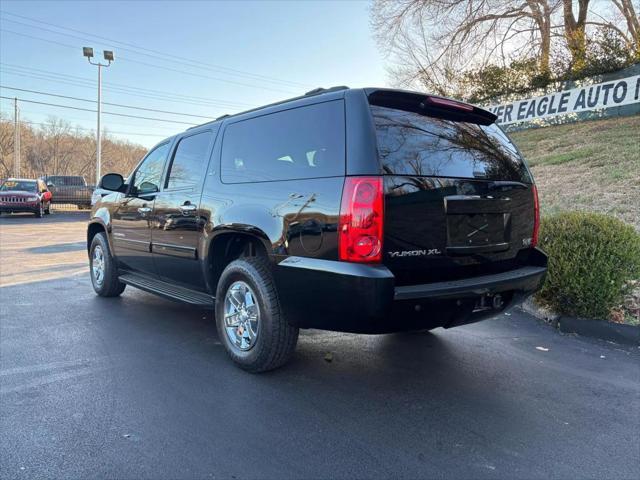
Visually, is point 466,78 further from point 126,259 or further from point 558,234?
point 126,259

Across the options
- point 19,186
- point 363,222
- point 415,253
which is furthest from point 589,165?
point 19,186

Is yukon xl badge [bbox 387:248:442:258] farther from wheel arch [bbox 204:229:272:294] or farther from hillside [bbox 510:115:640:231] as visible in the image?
hillside [bbox 510:115:640:231]

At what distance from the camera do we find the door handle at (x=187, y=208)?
4141 millimetres

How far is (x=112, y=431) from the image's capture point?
2.74 m

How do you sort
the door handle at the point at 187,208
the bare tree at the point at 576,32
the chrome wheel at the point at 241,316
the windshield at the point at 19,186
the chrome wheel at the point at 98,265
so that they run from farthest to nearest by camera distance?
the windshield at the point at 19,186 → the bare tree at the point at 576,32 → the chrome wheel at the point at 98,265 → the door handle at the point at 187,208 → the chrome wheel at the point at 241,316

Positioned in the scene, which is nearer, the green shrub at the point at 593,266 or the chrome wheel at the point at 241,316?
the chrome wheel at the point at 241,316

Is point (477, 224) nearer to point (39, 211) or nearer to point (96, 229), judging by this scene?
point (96, 229)

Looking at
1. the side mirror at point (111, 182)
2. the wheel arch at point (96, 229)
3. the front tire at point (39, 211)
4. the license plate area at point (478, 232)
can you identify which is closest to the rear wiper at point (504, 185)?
the license plate area at point (478, 232)

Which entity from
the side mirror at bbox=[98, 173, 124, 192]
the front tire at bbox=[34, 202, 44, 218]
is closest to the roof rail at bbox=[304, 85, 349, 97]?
the side mirror at bbox=[98, 173, 124, 192]

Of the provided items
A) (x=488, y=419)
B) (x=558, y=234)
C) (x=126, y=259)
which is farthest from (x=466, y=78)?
(x=488, y=419)

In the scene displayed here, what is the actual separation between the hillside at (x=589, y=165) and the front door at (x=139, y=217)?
6858mm

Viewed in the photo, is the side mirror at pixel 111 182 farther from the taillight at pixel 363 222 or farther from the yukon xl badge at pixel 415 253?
the yukon xl badge at pixel 415 253

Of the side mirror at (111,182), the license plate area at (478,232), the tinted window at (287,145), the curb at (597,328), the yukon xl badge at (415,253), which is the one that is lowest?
the curb at (597,328)

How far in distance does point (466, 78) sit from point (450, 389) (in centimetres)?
1942
